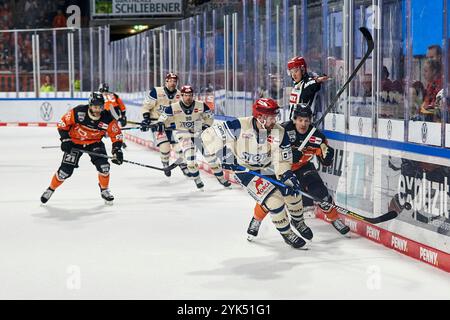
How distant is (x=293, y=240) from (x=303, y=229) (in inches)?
12.5

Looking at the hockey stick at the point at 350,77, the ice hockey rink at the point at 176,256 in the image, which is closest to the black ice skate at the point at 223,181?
the ice hockey rink at the point at 176,256

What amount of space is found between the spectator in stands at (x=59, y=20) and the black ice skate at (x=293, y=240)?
73.4ft

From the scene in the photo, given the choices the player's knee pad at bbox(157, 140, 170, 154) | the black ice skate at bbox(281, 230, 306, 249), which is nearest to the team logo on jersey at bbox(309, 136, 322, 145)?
the black ice skate at bbox(281, 230, 306, 249)

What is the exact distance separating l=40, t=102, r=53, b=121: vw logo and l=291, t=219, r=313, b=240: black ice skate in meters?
16.4

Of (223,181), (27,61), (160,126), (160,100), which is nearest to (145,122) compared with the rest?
(160,100)

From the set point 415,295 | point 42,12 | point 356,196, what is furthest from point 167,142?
point 42,12

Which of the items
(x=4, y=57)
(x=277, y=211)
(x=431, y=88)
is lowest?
(x=277, y=211)

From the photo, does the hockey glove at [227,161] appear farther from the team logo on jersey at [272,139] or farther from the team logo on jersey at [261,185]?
the team logo on jersey at [272,139]

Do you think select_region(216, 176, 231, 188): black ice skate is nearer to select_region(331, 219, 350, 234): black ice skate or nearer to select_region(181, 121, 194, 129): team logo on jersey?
select_region(181, 121, 194, 129): team logo on jersey

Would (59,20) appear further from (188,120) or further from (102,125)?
(102,125)

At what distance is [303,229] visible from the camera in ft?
21.6

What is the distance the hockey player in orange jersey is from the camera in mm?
8375

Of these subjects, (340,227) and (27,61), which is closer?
(340,227)
